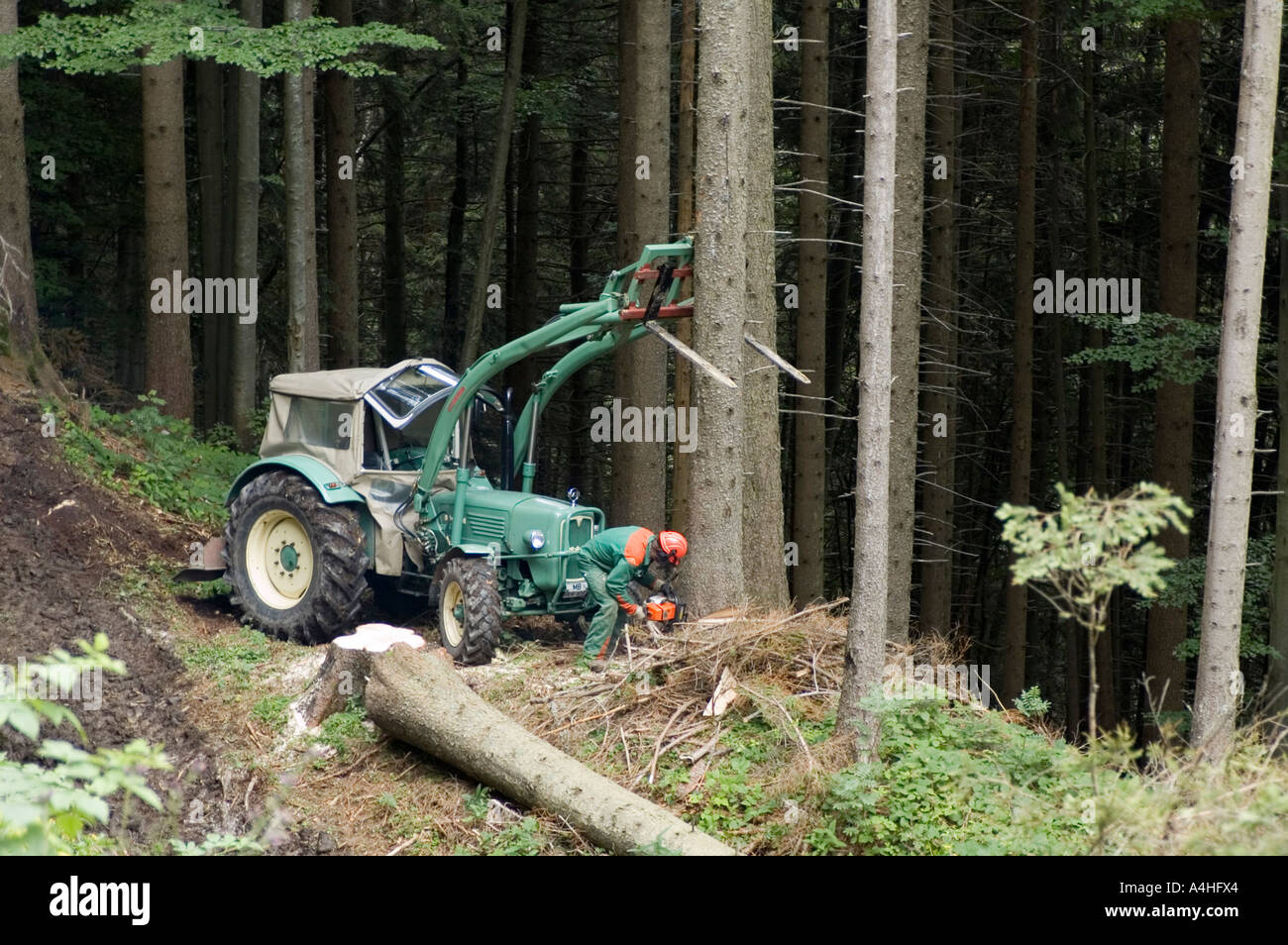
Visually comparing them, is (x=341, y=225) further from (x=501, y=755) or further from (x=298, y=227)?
(x=501, y=755)

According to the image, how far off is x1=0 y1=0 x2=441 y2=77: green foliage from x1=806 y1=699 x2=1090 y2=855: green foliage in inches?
338

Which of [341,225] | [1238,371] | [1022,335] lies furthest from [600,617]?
[1022,335]

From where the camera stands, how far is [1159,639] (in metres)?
14.8

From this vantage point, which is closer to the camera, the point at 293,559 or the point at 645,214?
the point at 293,559

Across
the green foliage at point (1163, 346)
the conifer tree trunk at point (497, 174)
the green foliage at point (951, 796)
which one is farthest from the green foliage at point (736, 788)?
the conifer tree trunk at point (497, 174)

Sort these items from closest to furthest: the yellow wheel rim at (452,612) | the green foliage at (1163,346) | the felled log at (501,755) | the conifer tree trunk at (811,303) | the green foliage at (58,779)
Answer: the green foliage at (58,779)
the felled log at (501,755)
the yellow wheel rim at (452,612)
the green foliage at (1163,346)
the conifer tree trunk at (811,303)

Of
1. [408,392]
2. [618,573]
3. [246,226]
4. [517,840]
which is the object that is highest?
[246,226]

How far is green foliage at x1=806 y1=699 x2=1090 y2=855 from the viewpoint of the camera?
6.34 metres

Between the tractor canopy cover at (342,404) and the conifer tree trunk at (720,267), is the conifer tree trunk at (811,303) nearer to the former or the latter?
the conifer tree trunk at (720,267)

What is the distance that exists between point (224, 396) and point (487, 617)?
433 inches

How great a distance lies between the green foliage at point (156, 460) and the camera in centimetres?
1264

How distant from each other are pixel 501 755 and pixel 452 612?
251 cm

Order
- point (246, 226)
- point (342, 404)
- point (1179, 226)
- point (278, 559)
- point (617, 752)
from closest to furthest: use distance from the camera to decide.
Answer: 1. point (617, 752)
2. point (342, 404)
3. point (278, 559)
4. point (1179, 226)
5. point (246, 226)

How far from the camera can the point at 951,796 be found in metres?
6.88
